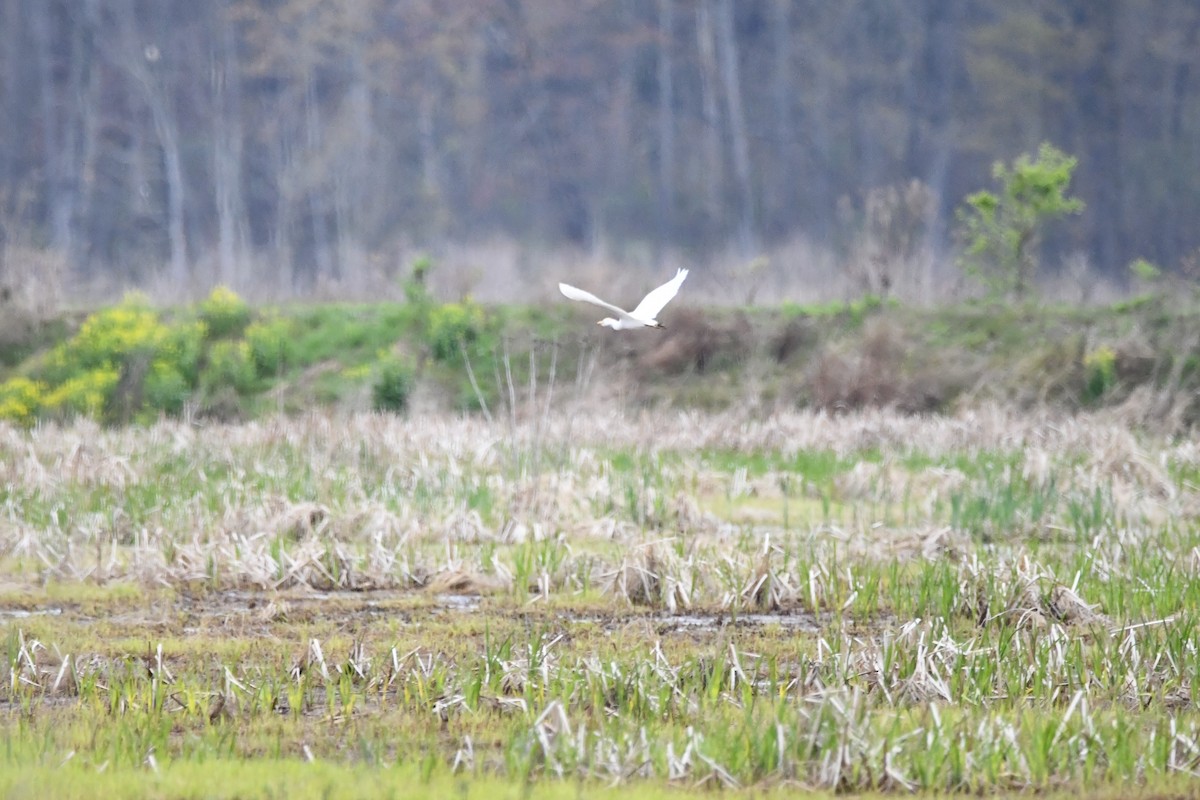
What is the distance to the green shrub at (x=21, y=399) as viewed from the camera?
2008cm

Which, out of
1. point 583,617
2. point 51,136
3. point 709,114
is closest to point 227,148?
point 51,136

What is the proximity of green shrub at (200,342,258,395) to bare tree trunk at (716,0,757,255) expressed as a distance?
19008 mm

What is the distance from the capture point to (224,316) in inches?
923

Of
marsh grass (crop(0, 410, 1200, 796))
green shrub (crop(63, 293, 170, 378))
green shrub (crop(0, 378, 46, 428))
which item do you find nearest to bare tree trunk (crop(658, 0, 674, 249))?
green shrub (crop(63, 293, 170, 378))

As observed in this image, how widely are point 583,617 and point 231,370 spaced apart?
48.7 ft

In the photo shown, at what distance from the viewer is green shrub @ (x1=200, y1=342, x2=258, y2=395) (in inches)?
857

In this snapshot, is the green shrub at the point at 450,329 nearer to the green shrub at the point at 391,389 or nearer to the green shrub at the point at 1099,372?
the green shrub at the point at 391,389

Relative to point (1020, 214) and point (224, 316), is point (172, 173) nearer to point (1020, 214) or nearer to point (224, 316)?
point (224, 316)

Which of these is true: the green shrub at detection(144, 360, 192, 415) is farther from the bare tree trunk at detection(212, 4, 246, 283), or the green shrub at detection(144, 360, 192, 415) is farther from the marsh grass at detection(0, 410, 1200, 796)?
the bare tree trunk at detection(212, 4, 246, 283)

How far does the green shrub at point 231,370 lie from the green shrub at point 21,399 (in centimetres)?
218

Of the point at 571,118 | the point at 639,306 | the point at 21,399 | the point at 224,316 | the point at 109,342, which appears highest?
the point at 571,118

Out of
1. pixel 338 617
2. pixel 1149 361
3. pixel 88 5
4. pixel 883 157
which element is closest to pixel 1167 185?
pixel 883 157

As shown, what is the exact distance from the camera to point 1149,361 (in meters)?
20.2

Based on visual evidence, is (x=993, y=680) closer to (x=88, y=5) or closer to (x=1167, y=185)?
(x=1167, y=185)
